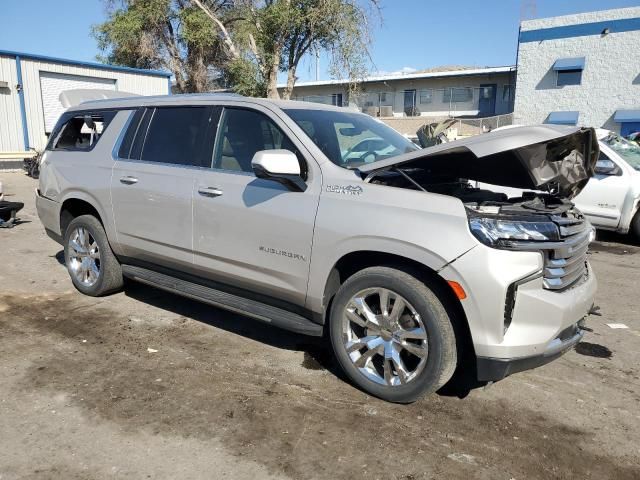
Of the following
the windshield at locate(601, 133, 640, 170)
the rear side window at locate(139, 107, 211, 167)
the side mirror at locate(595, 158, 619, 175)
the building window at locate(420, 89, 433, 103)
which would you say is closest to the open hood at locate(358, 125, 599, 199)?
the rear side window at locate(139, 107, 211, 167)

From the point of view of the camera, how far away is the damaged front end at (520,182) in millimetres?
3125

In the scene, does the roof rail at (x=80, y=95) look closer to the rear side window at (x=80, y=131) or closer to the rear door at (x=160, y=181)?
the rear side window at (x=80, y=131)

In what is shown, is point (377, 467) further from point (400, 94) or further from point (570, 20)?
point (400, 94)

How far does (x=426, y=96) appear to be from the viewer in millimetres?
38875

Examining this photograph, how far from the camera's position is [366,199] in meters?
3.48

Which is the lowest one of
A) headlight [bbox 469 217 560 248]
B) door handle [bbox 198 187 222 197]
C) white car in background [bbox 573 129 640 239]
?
white car in background [bbox 573 129 640 239]

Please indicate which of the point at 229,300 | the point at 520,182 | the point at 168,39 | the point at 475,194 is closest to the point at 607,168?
the point at 520,182

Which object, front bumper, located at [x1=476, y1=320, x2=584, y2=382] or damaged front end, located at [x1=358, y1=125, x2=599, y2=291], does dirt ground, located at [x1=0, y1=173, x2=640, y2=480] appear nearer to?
front bumper, located at [x1=476, y1=320, x2=584, y2=382]

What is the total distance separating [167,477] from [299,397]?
107 centimetres

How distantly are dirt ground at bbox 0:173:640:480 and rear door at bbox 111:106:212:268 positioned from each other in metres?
0.74

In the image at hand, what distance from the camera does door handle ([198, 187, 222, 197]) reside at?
4158mm

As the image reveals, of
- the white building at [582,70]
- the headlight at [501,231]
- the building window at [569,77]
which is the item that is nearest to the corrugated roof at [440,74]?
the white building at [582,70]

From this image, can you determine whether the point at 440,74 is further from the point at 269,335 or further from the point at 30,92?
the point at 269,335

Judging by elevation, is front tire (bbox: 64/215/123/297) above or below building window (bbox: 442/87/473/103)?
below
